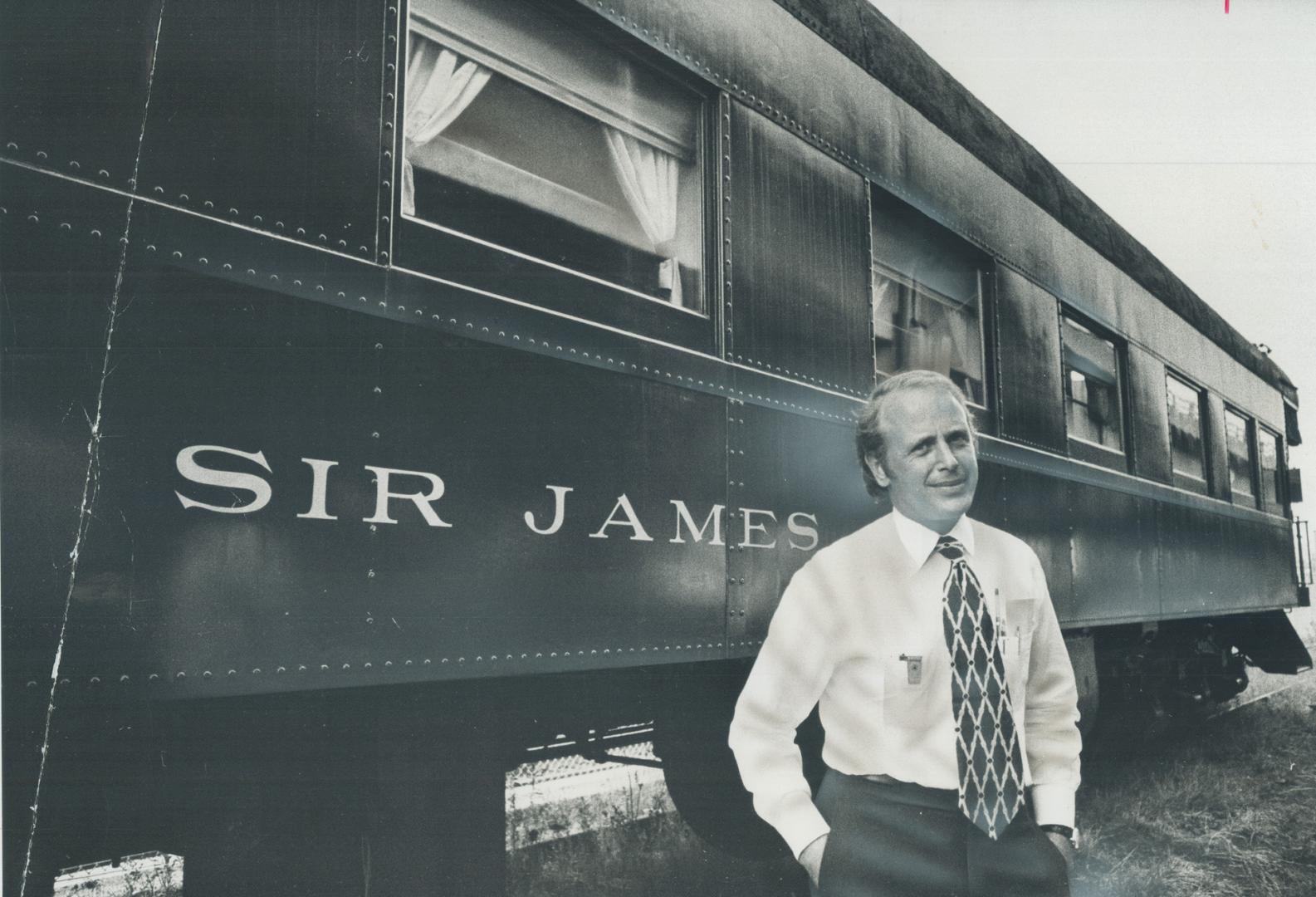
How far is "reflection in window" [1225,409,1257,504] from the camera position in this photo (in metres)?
5.83

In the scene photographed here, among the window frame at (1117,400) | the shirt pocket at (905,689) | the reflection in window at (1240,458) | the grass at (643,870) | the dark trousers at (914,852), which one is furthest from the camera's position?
the reflection in window at (1240,458)

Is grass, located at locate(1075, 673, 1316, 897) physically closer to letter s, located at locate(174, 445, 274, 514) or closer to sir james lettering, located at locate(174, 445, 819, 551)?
sir james lettering, located at locate(174, 445, 819, 551)

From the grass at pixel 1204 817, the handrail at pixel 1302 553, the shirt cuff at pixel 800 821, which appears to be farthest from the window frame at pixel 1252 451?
the shirt cuff at pixel 800 821

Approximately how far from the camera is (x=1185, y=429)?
5.17 meters

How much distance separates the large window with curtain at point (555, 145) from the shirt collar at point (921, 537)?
0.73 meters

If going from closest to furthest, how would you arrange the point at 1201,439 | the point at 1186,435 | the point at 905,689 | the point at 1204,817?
the point at 905,689 < the point at 1204,817 < the point at 1186,435 < the point at 1201,439

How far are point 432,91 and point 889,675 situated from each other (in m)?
1.41

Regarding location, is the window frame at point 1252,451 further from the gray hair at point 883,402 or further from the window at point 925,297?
the gray hair at point 883,402

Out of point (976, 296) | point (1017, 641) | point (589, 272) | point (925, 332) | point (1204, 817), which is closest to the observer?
point (1017, 641)

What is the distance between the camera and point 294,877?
75.2 inches

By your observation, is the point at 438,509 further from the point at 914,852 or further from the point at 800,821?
the point at 914,852

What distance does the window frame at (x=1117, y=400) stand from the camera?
3.97m

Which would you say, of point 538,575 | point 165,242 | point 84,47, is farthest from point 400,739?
point 84,47

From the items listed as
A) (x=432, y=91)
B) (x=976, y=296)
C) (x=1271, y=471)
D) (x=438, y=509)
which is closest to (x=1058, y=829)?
(x=438, y=509)
